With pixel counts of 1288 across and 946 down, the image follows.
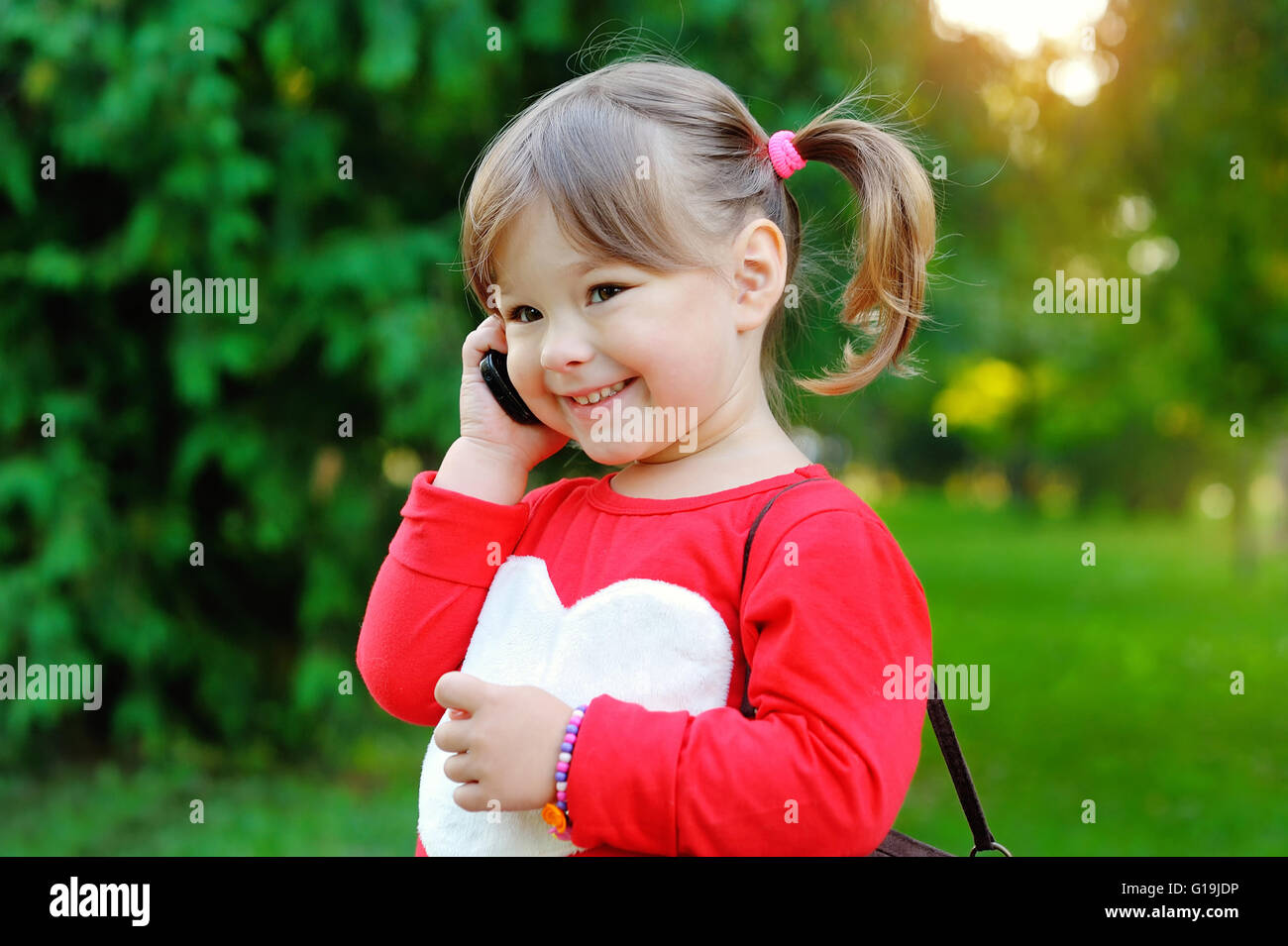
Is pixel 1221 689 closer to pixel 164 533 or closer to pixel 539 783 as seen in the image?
pixel 164 533

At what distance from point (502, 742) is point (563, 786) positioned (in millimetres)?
91

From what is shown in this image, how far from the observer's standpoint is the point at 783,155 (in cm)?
171

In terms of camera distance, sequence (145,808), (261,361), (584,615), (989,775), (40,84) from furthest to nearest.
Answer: (989,775) < (145,808) < (261,361) < (40,84) < (584,615)

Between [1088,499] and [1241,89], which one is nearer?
[1241,89]

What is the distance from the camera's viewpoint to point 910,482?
37.4m

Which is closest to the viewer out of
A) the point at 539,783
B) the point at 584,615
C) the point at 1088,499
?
the point at 539,783

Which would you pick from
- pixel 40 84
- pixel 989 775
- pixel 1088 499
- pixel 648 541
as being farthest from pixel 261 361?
pixel 1088 499

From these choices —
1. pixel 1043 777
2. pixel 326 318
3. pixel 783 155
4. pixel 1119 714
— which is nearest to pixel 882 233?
pixel 783 155

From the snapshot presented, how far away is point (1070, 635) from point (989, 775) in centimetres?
495

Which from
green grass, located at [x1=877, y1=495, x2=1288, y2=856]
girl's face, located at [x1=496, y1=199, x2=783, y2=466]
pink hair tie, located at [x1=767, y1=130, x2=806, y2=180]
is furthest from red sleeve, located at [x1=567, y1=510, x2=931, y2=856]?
green grass, located at [x1=877, y1=495, x2=1288, y2=856]

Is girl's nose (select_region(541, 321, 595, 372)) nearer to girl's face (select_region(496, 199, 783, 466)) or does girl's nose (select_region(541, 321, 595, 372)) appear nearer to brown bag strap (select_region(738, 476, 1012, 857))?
girl's face (select_region(496, 199, 783, 466))

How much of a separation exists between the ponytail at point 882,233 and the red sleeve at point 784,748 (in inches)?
17.8

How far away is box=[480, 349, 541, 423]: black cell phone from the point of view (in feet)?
5.65

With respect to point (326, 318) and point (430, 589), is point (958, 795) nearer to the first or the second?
point (430, 589)
